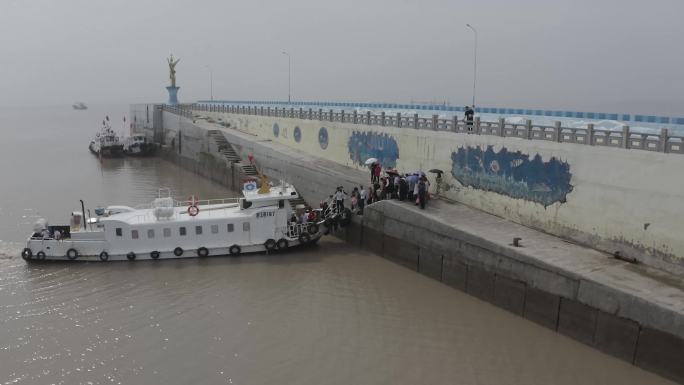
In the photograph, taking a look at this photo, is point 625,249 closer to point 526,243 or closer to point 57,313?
point 526,243

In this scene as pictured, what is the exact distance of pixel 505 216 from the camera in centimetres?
1881

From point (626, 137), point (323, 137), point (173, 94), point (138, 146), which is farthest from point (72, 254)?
point (173, 94)

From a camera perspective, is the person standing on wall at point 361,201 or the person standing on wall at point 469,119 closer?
the person standing on wall at point 469,119

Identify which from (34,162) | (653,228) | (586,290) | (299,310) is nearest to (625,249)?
(653,228)

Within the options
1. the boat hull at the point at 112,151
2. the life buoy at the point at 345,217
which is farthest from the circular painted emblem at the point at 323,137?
the boat hull at the point at 112,151

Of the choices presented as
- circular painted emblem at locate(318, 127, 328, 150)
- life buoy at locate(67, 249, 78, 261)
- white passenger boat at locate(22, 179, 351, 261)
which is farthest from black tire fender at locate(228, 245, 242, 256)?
circular painted emblem at locate(318, 127, 328, 150)

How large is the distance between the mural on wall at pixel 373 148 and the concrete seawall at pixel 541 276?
180cm

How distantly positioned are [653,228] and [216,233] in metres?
14.1

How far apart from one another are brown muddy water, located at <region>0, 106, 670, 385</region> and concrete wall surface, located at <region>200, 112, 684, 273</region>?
3485 mm

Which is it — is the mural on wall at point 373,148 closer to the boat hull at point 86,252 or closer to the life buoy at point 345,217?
the life buoy at point 345,217

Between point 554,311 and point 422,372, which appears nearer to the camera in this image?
point 422,372

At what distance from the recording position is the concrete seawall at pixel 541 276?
12.0m

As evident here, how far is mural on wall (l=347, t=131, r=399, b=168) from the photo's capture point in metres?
24.9

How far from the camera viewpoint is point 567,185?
A: 1659 cm
